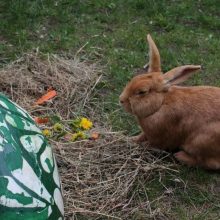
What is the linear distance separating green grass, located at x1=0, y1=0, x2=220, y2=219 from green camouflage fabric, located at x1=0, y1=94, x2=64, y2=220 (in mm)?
1806

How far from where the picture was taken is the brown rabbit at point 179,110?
4.55 meters

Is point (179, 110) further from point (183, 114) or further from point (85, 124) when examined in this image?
point (85, 124)

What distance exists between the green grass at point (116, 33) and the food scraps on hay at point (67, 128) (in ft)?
0.84

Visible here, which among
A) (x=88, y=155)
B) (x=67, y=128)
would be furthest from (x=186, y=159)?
(x=67, y=128)

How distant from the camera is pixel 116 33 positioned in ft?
21.8

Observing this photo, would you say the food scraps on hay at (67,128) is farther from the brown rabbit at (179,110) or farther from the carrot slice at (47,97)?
the brown rabbit at (179,110)

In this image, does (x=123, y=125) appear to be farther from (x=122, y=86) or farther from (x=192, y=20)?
(x=192, y=20)

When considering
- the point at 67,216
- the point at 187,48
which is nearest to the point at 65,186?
the point at 67,216

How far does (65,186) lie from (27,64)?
1.74m

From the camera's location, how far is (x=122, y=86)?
5797mm

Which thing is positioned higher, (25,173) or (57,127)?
(25,173)

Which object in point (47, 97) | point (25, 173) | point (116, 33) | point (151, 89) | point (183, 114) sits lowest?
point (116, 33)

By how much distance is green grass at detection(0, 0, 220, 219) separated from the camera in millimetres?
6004

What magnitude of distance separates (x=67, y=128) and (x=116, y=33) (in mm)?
1811
